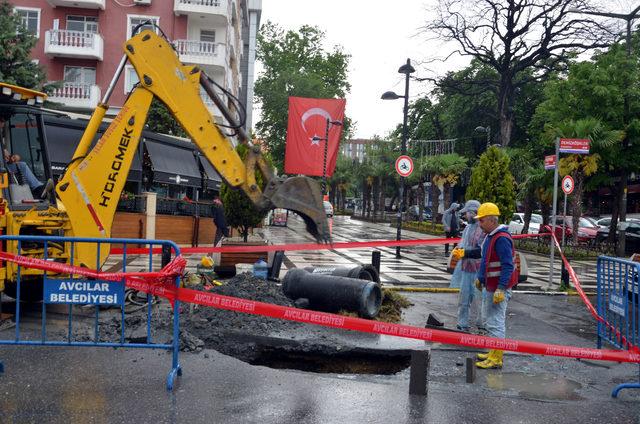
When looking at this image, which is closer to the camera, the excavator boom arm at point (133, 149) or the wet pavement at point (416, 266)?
the excavator boom arm at point (133, 149)

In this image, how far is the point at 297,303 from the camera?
857cm

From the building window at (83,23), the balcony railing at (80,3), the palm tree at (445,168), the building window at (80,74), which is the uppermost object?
the balcony railing at (80,3)

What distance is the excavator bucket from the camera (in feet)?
22.3

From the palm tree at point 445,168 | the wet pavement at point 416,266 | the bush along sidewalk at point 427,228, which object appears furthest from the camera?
the palm tree at point 445,168

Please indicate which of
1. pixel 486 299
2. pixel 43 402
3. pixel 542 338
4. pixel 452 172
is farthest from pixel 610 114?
pixel 43 402

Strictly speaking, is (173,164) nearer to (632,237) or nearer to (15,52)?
(15,52)

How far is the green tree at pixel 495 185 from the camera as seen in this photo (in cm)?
2067

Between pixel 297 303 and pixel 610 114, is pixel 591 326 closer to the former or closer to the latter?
pixel 297 303

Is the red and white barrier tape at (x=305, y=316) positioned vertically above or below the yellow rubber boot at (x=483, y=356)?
above

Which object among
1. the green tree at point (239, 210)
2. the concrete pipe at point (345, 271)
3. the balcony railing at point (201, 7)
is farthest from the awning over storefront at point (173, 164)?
the concrete pipe at point (345, 271)

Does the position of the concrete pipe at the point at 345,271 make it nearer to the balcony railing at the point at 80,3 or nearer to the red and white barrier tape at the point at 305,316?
the red and white barrier tape at the point at 305,316

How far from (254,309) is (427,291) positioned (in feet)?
24.9

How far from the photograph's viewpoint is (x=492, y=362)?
6426mm

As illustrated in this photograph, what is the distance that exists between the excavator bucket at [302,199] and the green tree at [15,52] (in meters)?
17.0
